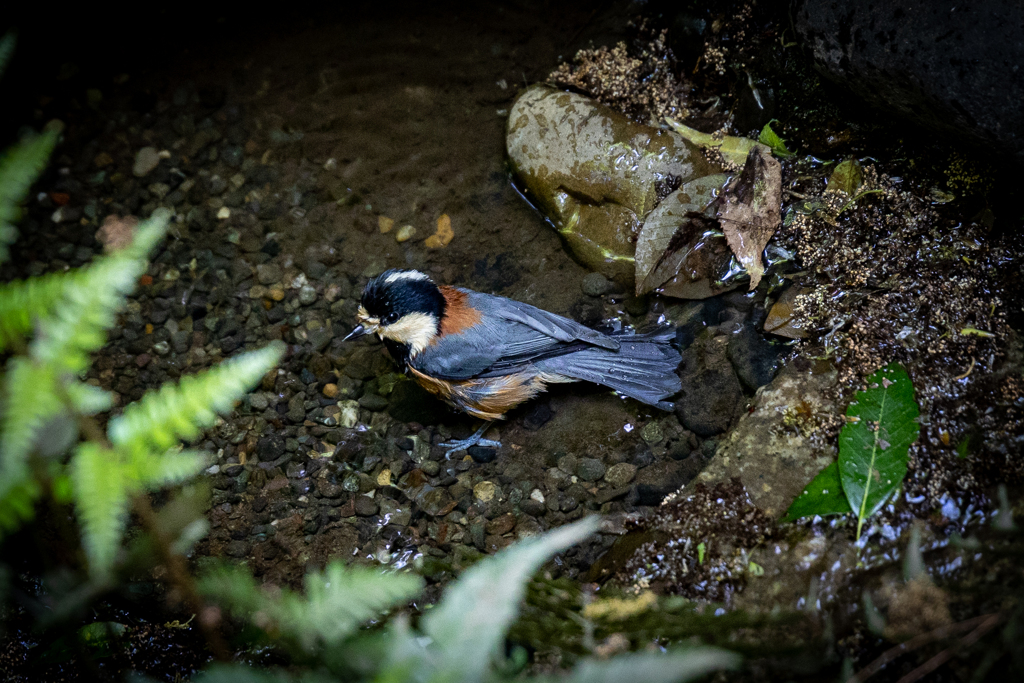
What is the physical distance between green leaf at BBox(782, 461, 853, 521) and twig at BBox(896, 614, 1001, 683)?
570 mm

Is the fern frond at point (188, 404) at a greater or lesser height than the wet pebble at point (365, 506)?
greater

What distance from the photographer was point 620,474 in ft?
11.0

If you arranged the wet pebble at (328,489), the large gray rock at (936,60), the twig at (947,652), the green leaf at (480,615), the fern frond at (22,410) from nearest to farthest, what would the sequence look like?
1. the green leaf at (480,615)
2. the fern frond at (22,410)
3. the twig at (947,652)
4. the large gray rock at (936,60)
5. the wet pebble at (328,489)

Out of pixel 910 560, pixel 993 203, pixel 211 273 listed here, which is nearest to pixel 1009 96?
pixel 993 203

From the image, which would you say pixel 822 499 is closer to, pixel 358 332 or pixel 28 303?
pixel 358 332

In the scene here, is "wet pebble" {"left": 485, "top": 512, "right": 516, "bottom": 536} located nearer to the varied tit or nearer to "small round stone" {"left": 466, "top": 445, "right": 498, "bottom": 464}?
"small round stone" {"left": 466, "top": 445, "right": 498, "bottom": 464}

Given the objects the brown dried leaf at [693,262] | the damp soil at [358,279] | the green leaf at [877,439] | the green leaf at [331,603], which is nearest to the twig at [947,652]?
the green leaf at [877,439]

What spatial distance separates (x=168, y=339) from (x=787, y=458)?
4.00 m

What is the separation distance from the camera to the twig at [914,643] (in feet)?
6.32

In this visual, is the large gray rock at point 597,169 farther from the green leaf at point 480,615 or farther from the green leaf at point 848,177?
the green leaf at point 480,615

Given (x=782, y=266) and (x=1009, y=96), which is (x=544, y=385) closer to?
(x=782, y=266)

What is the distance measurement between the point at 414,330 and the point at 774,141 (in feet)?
8.06

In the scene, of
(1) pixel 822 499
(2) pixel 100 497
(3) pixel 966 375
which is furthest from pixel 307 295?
(3) pixel 966 375

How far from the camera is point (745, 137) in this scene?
3.80 metres
